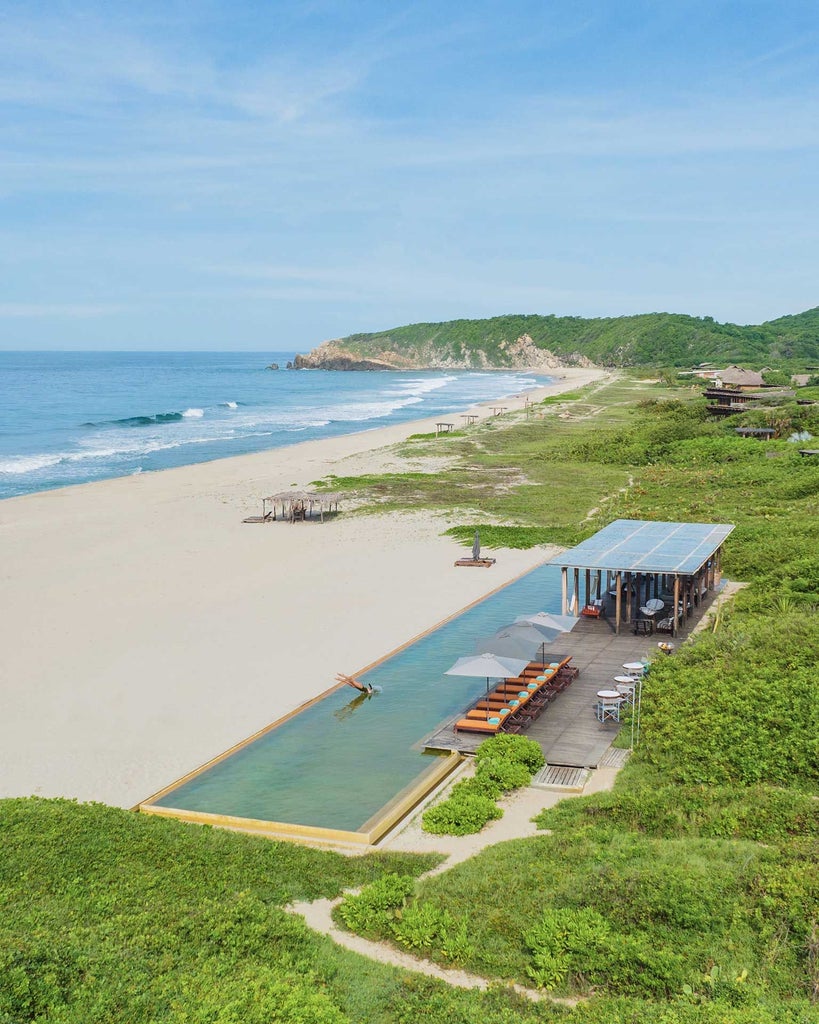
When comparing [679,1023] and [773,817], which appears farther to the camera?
[773,817]

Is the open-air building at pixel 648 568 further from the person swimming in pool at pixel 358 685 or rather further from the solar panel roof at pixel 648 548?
the person swimming in pool at pixel 358 685

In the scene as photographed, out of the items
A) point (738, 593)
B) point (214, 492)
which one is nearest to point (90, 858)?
point (738, 593)

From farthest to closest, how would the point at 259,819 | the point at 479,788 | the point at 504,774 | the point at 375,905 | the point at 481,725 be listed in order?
the point at 481,725 < the point at 504,774 < the point at 479,788 < the point at 259,819 < the point at 375,905

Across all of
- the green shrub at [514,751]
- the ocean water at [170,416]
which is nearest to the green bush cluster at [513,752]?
the green shrub at [514,751]

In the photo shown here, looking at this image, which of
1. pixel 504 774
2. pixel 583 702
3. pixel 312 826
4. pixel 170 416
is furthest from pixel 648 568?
pixel 170 416

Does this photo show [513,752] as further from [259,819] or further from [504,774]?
Answer: [259,819]

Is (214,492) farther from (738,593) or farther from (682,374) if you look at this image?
(682,374)
